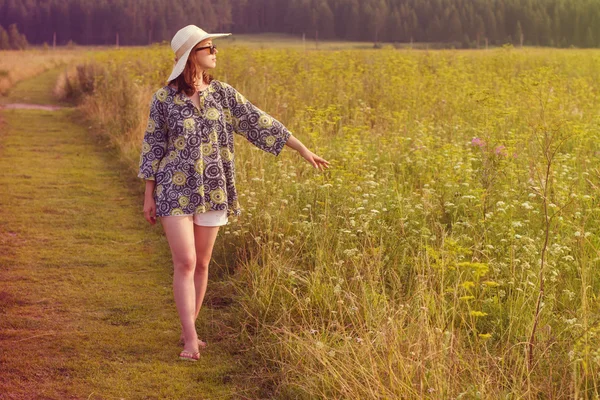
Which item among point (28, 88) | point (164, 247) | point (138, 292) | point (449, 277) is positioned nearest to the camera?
point (449, 277)

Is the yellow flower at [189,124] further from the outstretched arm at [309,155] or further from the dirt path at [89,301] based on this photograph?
the dirt path at [89,301]

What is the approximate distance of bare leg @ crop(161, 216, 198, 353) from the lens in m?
4.71

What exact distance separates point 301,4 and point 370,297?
41.5 m

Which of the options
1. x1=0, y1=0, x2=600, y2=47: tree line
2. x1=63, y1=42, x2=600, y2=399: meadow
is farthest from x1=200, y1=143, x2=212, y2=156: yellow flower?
x1=0, y1=0, x2=600, y2=47: tree line

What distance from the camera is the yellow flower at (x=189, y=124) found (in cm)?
469

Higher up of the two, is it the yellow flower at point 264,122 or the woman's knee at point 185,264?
the yellow flower at point 264,122

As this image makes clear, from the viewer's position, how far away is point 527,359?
12.1ft

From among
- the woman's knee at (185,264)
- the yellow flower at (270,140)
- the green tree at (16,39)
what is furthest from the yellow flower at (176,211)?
the green tree at (16,39)

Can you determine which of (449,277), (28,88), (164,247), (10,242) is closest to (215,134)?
(449,277)

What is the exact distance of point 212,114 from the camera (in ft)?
15.8

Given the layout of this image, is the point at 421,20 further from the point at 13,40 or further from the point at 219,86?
the point at 13,40

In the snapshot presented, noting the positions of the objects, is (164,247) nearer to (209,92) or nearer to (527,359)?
(209,92)

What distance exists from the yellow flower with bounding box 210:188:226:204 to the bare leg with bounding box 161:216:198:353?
17cm

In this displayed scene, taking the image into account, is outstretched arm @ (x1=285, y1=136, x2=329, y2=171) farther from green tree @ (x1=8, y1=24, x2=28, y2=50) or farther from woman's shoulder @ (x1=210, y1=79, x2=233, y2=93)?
green tree @ (x1=8, y1=24, x2=28, y2=50)
